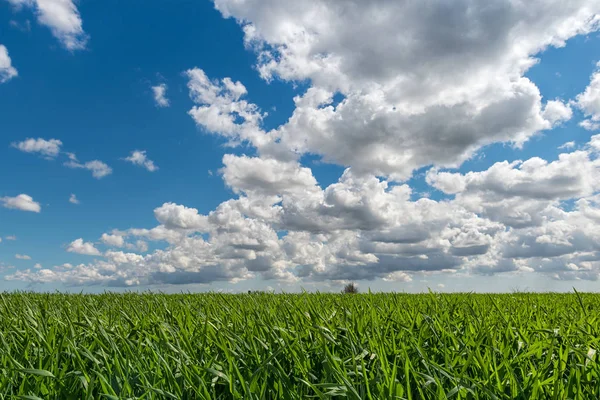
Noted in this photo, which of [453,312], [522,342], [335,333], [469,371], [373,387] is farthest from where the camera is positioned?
[453,312]

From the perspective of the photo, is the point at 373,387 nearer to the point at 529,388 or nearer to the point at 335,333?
the point at 529,388

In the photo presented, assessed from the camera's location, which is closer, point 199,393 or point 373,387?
point 199,393

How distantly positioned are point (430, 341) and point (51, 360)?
2.23m

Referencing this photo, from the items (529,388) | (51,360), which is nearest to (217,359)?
(51,360)

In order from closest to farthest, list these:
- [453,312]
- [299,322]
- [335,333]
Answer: [335,333]
[299,322]
[453,312]

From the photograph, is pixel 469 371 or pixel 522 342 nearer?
pixel 469 371

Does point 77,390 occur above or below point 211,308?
below

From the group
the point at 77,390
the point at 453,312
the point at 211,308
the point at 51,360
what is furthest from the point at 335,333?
the point at 211,308

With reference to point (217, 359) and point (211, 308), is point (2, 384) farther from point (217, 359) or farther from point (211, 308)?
point (211, 308)

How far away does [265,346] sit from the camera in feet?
8.06

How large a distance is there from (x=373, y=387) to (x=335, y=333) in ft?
2.91

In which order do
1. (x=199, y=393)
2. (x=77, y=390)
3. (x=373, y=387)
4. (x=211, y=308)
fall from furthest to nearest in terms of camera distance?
(x=211, y=308), (x=77, y=390), (x=373, y=387), (x=199, y=393)

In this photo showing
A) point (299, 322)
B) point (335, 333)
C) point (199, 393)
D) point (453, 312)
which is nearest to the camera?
point (199, 393)

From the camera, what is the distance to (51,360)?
2535 mm
